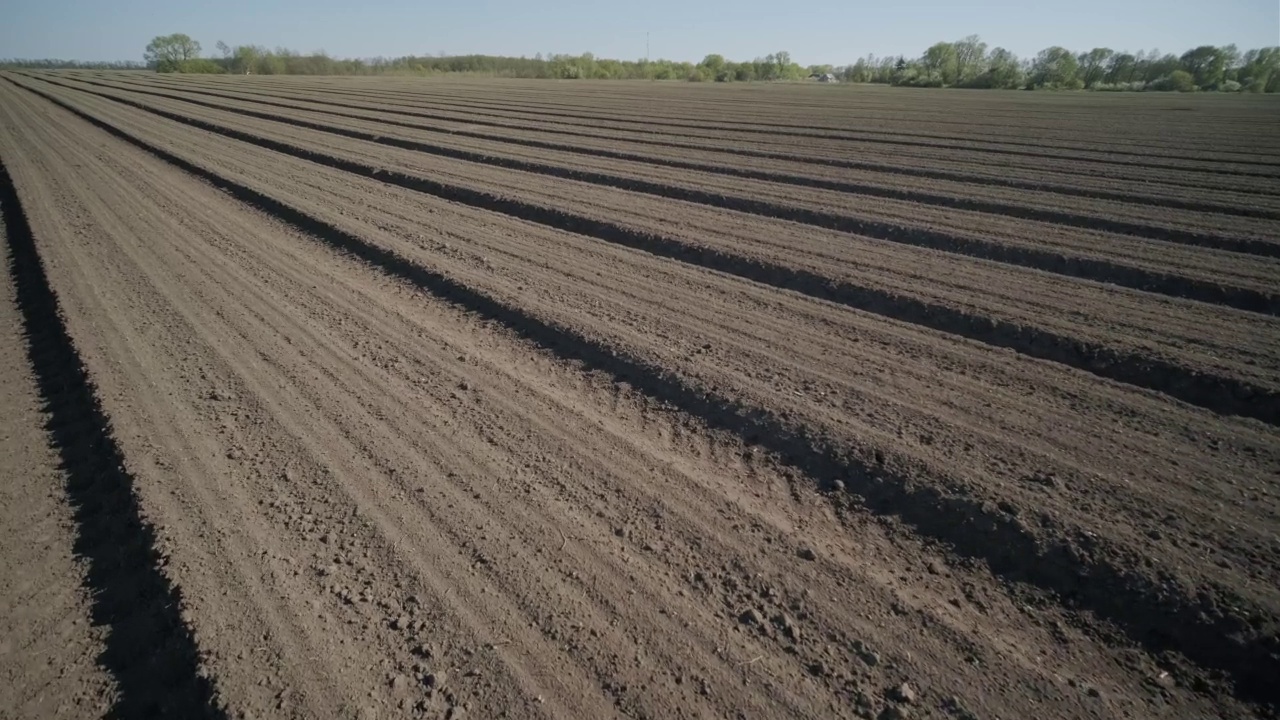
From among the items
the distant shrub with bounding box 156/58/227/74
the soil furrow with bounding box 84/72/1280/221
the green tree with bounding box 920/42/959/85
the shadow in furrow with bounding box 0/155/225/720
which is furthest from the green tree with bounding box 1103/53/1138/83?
the distant shrub with bounding box 156/58/227/74

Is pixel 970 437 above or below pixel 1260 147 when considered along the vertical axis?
below

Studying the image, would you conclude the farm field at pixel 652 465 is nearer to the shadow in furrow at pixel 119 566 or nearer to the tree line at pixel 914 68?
the shadow in furrow at pixel 119 566

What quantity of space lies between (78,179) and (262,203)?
17.7ft

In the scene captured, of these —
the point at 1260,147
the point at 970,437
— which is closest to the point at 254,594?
the point at 970,437

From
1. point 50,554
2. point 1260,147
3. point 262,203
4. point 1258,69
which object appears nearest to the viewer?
point 50,554

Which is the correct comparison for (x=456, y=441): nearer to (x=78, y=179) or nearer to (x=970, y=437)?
(x=970, y=437)

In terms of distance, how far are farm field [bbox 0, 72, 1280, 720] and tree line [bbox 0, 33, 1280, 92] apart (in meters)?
59.7

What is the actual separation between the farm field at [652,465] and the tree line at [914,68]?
59652 millimetres

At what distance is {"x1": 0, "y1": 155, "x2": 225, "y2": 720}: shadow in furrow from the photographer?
293 centimetres

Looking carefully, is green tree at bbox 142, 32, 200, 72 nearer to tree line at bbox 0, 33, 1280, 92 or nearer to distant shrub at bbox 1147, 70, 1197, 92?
tree line at bbox 0, 33, 1280, 92

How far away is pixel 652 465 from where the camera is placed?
173 inches

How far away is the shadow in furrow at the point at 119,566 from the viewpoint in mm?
2930

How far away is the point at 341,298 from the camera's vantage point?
24.3ft

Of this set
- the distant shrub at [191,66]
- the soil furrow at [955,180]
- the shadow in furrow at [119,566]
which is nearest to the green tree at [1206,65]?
the soil furrow at [955,180]
